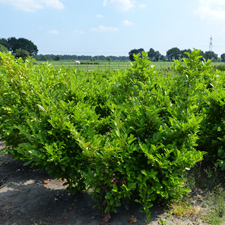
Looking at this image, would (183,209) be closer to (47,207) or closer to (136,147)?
(136,147)

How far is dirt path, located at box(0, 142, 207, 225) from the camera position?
2.96m

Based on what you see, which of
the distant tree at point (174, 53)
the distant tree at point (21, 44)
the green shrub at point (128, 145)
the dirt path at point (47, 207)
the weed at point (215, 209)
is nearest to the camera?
the green shrub at point (128, 145)

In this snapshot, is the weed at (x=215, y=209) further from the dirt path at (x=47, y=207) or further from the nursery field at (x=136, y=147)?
the dirt path at (x=47, y=207)

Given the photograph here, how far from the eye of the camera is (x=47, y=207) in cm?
328

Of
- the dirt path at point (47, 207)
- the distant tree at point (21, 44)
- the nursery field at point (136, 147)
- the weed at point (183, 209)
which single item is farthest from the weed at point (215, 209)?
the distant tree at point (21, 44)

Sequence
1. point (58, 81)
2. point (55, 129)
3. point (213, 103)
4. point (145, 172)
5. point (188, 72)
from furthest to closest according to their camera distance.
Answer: point (58, 81), point (213, 103), point (188, 72), point (55, 129), point (145, 172)

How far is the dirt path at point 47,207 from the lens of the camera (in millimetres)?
2959

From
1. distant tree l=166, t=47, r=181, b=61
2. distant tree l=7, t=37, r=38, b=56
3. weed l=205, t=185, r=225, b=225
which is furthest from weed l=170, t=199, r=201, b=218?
distant tree l=7, t=37, r=38, b=56

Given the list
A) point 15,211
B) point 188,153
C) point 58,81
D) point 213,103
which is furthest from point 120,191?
point 58,81

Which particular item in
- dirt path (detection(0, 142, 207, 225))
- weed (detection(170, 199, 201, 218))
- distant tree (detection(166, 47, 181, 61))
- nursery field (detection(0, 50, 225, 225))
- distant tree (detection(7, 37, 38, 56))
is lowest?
dirt path (detection(0, 142, 207, 225))

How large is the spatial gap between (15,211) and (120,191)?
1628 millimetres

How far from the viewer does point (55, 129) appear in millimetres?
2932

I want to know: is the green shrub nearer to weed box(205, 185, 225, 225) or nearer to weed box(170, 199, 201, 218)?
weed box(170, 199, 201, 218)

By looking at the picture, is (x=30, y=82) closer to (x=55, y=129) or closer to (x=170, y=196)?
(x=55, y=129)
